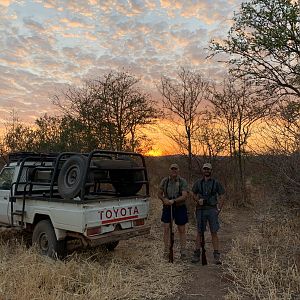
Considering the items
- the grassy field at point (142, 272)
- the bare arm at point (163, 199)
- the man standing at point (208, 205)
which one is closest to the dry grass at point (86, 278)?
the grassy field at point (142, 272)

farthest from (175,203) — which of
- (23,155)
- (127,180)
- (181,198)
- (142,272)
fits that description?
(23,155)

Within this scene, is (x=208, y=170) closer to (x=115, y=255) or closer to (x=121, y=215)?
(x=121, y=215)

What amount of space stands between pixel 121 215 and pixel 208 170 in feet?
6.29

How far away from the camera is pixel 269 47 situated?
29.2 ft

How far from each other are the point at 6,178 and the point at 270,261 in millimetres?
5837

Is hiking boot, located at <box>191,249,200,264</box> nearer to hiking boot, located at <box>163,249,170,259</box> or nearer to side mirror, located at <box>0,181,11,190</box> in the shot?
hiking boot, located at <box>163,249,170,259</box>

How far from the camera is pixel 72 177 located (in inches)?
255

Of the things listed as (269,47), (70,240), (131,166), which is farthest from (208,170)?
(269,47)

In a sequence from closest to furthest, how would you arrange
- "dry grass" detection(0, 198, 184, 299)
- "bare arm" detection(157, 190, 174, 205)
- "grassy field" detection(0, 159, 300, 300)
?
"dry grass" detection(0, 198, 184, 299)
"grassy field" detection(0, 159, 300, 300)
"bare arm" detection(157, 190, 174, 205)

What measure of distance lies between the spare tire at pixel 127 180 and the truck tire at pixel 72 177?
3.47 feet

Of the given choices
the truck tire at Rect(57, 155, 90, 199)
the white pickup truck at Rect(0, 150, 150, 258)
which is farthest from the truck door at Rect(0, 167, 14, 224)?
the truck tire at Rect(57, 155, 90, 199)

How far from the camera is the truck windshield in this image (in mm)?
7621

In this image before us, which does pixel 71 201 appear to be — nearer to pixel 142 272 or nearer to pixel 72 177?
pixel 72 177

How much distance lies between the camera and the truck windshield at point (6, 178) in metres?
7.62
